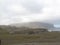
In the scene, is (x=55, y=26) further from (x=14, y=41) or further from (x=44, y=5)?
(x=14, y=41)

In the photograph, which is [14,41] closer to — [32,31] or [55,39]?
[32,31]

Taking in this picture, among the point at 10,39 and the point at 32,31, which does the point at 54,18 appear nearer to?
the point at 32,31

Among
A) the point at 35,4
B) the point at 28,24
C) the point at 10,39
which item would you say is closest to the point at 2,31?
the point at 10,39

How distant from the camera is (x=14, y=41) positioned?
0.86 meters

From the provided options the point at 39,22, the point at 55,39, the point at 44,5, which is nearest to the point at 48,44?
the point at 55,39

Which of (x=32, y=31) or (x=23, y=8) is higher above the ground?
(x=23, y=8)

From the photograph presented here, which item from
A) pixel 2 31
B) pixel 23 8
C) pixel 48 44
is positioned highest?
pixel 23 8

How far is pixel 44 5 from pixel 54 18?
12 cm

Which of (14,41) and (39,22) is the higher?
(39,22)

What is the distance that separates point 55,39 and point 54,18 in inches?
6.1

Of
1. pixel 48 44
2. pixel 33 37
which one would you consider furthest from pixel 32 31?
pixel 48 44

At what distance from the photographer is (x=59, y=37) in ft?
2.76

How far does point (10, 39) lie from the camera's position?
856mm

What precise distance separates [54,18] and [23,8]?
0.24m
